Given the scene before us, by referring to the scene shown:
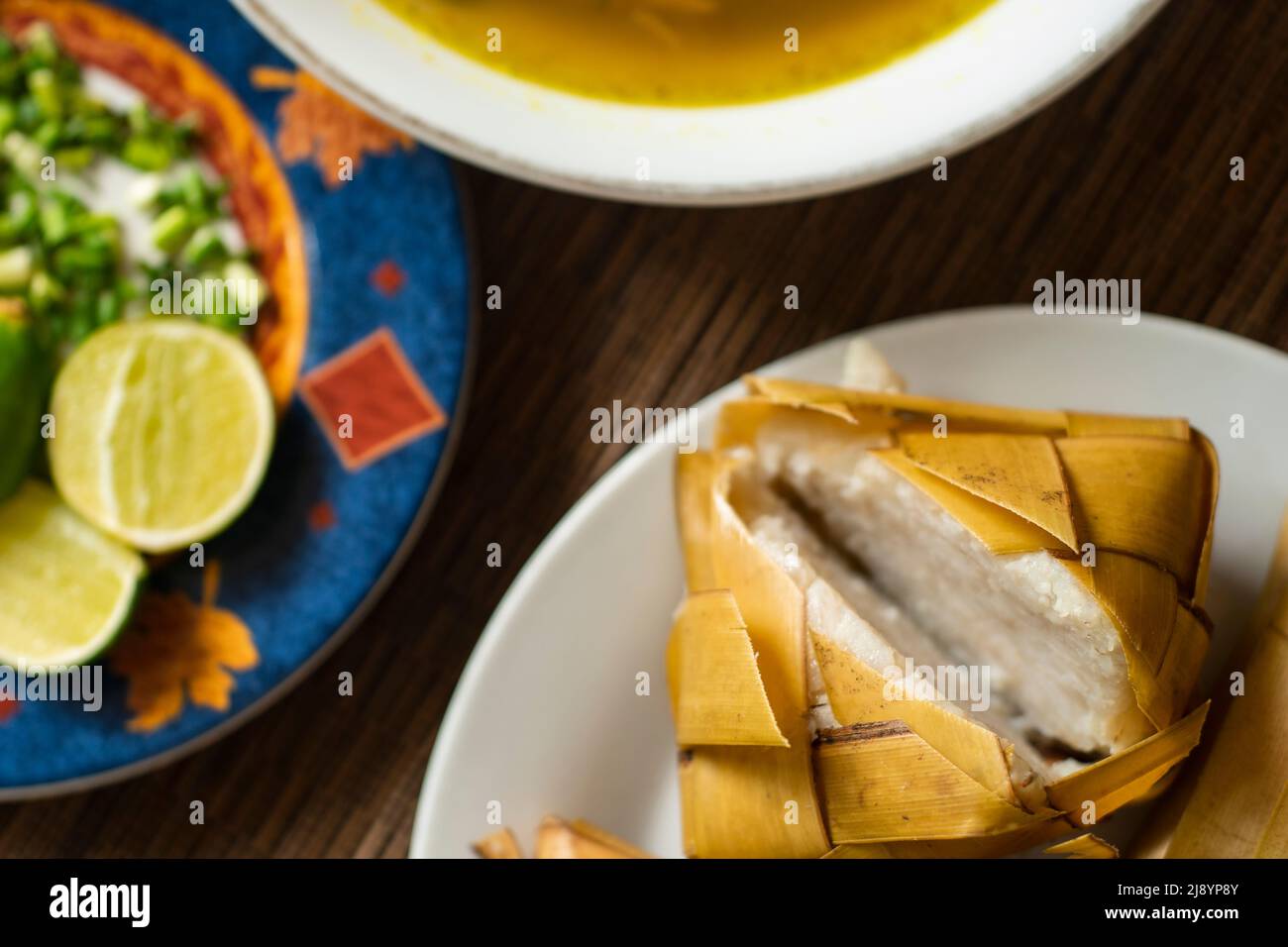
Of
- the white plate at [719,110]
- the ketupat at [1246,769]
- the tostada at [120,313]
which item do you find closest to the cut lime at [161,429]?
the tostada at [120,313]

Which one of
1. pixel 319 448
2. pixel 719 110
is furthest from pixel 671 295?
pixel 319 448

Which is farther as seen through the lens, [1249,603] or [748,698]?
[1249,603]

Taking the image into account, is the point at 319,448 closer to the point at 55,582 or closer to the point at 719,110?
the point at 55,582

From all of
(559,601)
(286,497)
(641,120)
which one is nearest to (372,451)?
(286,497)

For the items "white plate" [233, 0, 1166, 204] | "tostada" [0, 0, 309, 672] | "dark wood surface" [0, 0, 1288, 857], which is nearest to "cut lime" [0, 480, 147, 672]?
"tostada" [0, 0, 309, 672]

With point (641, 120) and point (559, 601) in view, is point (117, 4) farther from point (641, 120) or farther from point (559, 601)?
point (559, 601)

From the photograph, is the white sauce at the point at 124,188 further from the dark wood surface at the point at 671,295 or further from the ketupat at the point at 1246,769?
the ketupat at the point at 1246,769

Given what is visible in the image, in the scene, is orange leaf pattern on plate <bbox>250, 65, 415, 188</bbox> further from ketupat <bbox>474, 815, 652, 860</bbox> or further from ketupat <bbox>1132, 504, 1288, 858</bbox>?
ketupat <bbox>1132, 504, 1288, 858</bbox>
